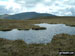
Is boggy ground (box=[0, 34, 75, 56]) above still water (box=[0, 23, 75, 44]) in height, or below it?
above

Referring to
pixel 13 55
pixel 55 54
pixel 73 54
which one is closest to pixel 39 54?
pixel 55 54

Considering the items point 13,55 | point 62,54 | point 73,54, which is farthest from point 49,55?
point 13,55

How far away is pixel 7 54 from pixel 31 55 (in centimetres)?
374

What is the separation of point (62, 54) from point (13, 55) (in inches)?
289

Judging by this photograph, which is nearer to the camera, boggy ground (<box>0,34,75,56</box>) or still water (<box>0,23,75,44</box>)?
boggy ground (<box>0,34,75,56</box>)

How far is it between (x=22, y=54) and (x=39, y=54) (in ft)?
8.49

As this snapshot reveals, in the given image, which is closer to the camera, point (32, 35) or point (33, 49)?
point (33, 49)

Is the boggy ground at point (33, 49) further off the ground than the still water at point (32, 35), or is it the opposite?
the boggy ground at point (33, 49)

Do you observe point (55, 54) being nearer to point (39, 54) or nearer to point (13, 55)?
point (39, 54)

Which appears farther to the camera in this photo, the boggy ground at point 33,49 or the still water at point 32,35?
the still water at point 32,35

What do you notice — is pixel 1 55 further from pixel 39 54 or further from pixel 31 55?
pixel 39 54

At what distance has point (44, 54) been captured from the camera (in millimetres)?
18391

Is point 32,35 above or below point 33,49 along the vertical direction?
below

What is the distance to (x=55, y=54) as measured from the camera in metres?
18.2
